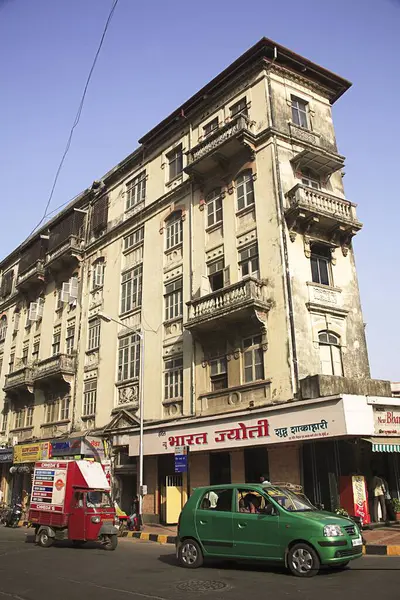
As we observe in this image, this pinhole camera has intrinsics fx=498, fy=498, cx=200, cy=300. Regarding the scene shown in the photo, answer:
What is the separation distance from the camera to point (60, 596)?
7.97 meters

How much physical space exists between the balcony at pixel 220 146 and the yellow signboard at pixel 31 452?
17502mm

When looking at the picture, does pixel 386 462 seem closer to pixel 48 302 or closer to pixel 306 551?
pixel 306 551

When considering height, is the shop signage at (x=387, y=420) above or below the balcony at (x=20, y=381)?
below

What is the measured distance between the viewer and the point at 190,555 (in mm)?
10664

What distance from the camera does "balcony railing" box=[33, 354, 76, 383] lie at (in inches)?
1176

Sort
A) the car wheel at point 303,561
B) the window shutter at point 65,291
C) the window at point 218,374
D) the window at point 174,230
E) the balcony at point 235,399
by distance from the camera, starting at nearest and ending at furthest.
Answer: the car wheel at point 303,561 → the balcony at point 235,399 → the window at point 218,374 → the window at point 174,230 → the window shutter at point 65,291

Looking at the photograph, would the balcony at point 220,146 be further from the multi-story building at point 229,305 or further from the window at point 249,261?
the window at point 249,261

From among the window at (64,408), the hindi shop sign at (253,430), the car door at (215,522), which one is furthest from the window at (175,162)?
the car door at (215,522)

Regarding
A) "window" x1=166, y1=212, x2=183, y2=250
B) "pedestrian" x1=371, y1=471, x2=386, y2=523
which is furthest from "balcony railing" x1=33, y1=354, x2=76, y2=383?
"pedestrian" x1=371, y1=471, x2=386, y2=523

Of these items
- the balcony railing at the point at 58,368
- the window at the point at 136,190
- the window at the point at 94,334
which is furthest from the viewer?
the balcony railing at the point at 58,368

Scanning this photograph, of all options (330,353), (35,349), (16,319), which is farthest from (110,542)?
(16,319)

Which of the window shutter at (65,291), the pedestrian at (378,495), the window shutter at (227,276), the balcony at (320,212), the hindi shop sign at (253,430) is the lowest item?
the pedestrian at (378,495)

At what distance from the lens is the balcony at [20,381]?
33281 mm

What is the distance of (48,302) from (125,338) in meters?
11.1
